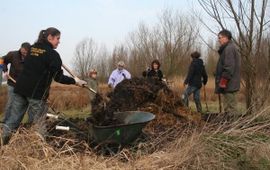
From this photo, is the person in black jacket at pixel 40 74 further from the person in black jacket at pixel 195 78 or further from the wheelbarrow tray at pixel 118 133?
the person in black jacket at pixel 195 78

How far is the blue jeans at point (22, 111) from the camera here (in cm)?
664

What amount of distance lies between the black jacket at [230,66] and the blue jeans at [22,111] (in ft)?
12.3

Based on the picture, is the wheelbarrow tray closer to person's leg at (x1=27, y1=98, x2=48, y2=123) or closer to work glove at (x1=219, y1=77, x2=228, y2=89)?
person's leg at (x1=27, y1=98, x2=48, y2=123)

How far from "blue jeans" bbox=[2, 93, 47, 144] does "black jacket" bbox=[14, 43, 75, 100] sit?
0.11 m

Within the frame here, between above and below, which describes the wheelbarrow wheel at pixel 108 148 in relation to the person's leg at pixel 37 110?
below

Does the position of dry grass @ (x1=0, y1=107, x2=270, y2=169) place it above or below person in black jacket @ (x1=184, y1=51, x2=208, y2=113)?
below

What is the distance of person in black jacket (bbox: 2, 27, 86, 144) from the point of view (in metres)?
6.59

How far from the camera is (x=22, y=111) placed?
23.1ft

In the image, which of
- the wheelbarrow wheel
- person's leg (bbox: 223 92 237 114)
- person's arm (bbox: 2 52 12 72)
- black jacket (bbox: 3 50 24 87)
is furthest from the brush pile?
the wheelbarrow wheel

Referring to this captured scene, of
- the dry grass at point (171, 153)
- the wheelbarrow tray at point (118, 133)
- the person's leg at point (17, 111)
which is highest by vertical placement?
the person's leg at point (17, 111)

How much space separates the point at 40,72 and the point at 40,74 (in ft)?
0.09

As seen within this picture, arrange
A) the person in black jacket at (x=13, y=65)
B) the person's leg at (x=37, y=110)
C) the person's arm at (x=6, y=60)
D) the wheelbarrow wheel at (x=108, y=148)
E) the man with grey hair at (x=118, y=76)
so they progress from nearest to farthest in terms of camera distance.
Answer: the wheelbarrow wheel at (x=108, y=148), the person's leg at (x=37, y=110), the person in black jacket at (x=13, y=65), the person's arm at (x=6, y=60), the man with grey hair at (x=118, y=76)

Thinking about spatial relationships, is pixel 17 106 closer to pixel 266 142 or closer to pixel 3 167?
pixel 3 167

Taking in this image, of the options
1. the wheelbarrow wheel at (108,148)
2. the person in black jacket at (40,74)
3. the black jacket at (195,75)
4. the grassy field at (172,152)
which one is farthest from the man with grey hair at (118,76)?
the wheelbarrow wheel at (108,148)
